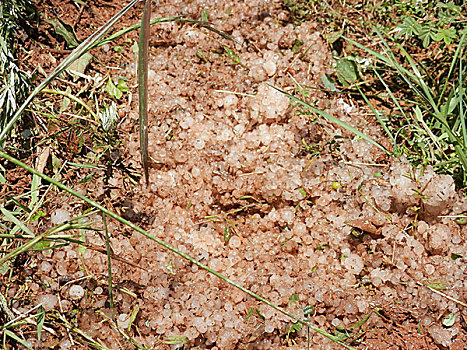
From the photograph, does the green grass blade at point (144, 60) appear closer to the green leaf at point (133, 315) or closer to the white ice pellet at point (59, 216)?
the white ice pellet at point (59, 216)

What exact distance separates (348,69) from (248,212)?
3.09 feet

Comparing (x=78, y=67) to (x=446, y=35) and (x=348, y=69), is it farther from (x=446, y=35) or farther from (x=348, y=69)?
(x=446, y=35)

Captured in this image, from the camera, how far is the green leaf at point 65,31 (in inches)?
90.4

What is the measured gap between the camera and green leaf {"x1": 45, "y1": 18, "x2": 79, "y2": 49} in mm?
2295

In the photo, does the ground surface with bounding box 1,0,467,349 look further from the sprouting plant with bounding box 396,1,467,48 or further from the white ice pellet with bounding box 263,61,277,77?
the sprouting plant with bounding box 396,1,467,48

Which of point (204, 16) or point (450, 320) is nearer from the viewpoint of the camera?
point (450, 320)

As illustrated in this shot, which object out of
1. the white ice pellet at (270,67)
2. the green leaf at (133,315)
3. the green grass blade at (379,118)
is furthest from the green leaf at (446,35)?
the green leaf at (133,315)

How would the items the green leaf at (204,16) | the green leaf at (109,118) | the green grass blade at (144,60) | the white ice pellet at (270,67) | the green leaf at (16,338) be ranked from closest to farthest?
the green grass blade at (144,60)
the green leaf at (16,338)
the green leaf at (109,118)
the white ice pellet at (270,67)
the green leaf at (204,16)

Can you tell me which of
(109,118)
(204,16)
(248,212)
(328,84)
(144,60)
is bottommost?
(248,212)

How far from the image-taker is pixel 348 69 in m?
2.45

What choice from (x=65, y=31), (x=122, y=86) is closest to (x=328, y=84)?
(x=122, y=86)

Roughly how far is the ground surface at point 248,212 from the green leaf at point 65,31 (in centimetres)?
6

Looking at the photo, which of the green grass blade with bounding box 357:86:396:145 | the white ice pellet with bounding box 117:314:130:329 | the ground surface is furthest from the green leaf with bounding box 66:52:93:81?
the green grass blade with bounding box 357:86:396:145

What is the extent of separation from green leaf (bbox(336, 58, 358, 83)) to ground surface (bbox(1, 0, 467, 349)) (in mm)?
61
